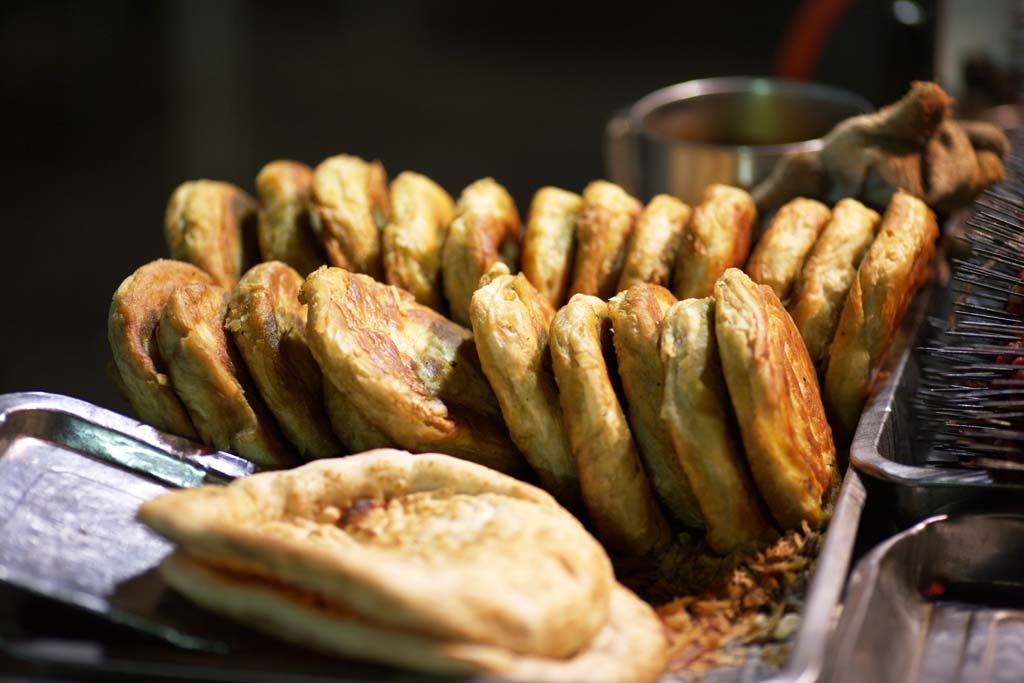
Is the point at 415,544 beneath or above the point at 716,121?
beneath

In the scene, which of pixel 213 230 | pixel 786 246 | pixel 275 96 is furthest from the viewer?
pixel 275 96

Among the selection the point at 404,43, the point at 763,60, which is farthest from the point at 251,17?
the point at 763,60

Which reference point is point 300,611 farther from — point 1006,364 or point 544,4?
point 544,4

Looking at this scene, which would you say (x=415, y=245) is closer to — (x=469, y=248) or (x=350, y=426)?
(x=469, y=248)

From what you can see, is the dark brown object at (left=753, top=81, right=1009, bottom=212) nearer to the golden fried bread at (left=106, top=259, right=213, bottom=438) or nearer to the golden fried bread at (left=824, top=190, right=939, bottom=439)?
the golden fried bread at (left=824, top=190, right=939, bottom=439)

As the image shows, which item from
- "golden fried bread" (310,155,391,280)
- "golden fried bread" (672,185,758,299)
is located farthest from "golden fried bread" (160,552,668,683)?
"golden fried bread" (310,155,391,280)

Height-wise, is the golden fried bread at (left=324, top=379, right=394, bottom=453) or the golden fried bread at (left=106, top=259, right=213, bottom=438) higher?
the golden fried bread at (left=106, top=259, right=213, bottom=438)

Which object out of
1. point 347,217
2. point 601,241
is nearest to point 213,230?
point 347,217
